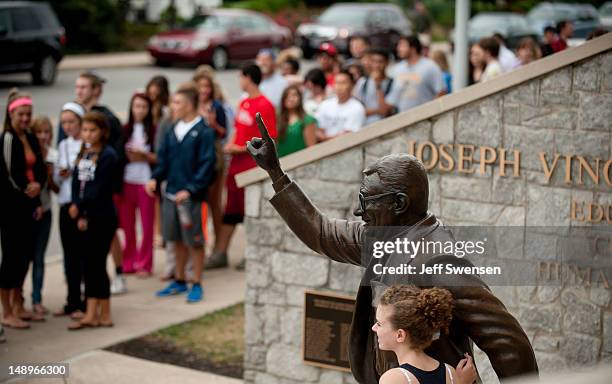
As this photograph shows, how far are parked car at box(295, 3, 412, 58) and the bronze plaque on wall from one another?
23.6 metres

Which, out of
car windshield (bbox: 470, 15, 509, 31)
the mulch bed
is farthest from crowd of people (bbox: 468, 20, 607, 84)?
car windshield (bbox: 470, 15, 509, 31)

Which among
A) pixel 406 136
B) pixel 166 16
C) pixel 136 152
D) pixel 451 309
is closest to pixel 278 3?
pixel 166 16

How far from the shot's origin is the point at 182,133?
9734 mm

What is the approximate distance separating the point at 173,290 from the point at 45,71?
1614cm

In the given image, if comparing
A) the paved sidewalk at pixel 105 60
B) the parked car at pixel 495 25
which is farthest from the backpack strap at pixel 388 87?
the paved sidewalk at pixel 105 60

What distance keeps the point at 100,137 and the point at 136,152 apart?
1.83 meters

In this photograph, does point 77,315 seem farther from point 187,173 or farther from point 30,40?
point 30,40

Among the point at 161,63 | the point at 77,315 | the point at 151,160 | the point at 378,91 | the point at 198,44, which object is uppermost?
the point at 198,44

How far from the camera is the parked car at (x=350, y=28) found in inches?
1230

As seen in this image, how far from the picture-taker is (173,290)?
10000 mm

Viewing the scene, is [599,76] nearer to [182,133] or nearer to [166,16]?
[182,133]

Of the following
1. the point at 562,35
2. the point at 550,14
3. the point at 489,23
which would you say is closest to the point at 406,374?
the point at 562,35

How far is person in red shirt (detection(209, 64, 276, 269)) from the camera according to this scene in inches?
396

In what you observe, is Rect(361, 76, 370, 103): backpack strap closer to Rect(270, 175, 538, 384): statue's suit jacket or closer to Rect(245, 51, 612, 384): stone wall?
Rect(245, 51, 612, 384): stone wall
